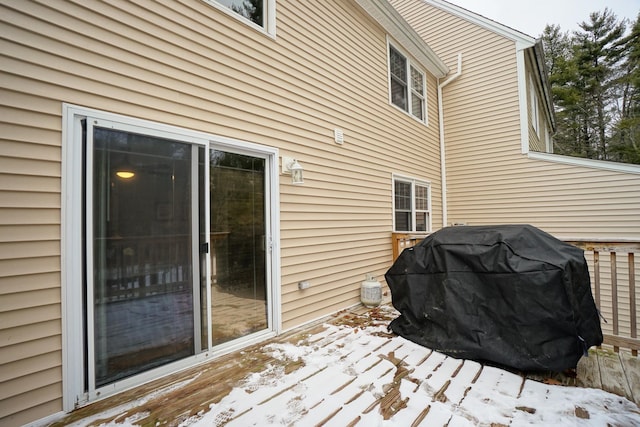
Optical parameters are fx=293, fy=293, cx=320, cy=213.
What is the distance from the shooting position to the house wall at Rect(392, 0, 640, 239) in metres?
5.77

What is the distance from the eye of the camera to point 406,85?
6.46 m

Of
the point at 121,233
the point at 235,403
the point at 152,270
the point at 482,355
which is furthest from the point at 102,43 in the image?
the point at 482,355

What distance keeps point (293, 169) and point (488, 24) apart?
687cm

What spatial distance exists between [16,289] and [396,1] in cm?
1045

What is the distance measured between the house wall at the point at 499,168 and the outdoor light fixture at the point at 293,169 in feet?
18.0

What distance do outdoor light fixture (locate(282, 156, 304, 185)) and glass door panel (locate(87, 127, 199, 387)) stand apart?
1137mm

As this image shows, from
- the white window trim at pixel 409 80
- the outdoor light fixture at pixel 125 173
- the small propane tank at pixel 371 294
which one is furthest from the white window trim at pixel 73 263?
the white window trim at pixel 409 80

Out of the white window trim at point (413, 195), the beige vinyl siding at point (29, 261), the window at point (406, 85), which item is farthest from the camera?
the window at point (406, 85)

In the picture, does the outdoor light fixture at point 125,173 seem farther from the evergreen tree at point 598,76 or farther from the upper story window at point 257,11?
the evergreen tree at point 598,76

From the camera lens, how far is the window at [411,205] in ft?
19.4

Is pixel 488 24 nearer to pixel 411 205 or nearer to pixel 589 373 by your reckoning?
pixel 411 205

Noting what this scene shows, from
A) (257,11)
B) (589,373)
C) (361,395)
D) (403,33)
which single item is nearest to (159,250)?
(361,395)

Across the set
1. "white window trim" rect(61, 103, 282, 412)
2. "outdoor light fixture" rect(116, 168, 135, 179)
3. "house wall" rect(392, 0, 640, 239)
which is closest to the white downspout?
"house wall" rect(392, 0, 640, 239)

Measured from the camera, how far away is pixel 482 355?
258 cm
